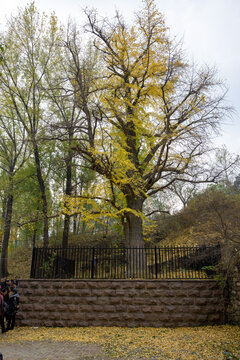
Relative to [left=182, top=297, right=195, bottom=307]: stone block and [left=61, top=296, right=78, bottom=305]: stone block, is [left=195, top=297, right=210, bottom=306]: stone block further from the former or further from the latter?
[left=61, top=296, right=78, bottom=305]: stone block

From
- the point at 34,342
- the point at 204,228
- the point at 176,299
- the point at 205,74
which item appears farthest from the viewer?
the point at 204,228

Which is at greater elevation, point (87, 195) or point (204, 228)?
point (87, 195)

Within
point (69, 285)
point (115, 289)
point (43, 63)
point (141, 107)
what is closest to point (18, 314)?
point (69, 285)

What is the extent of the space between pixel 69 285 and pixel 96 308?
1.31 meters

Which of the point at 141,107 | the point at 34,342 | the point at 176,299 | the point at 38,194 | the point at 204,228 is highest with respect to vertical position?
the point at 141,107

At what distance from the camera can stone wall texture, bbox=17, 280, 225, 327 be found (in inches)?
366

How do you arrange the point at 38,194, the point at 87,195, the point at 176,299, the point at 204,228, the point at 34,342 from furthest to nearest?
1. the point at 38,194
2. the point at 204,228
3. the point at 87,195
4. the point at 176,299
5. the point at 34,342

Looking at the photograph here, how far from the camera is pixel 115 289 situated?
379 inches

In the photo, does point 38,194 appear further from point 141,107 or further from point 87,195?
point 141,107

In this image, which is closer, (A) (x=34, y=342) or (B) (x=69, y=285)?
(A) (x=34, y=342)

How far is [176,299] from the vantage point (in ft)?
30.9

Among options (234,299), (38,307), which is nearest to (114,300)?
(38,307)

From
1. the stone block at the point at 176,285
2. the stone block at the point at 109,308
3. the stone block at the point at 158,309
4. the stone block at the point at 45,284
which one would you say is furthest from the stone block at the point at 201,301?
the stone block at the point at 45,284

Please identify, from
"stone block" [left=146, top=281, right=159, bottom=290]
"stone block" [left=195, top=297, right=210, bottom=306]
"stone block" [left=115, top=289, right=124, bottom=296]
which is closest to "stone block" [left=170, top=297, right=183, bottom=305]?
"stone block" [left=195, top=297, right=210, bottom=306]
